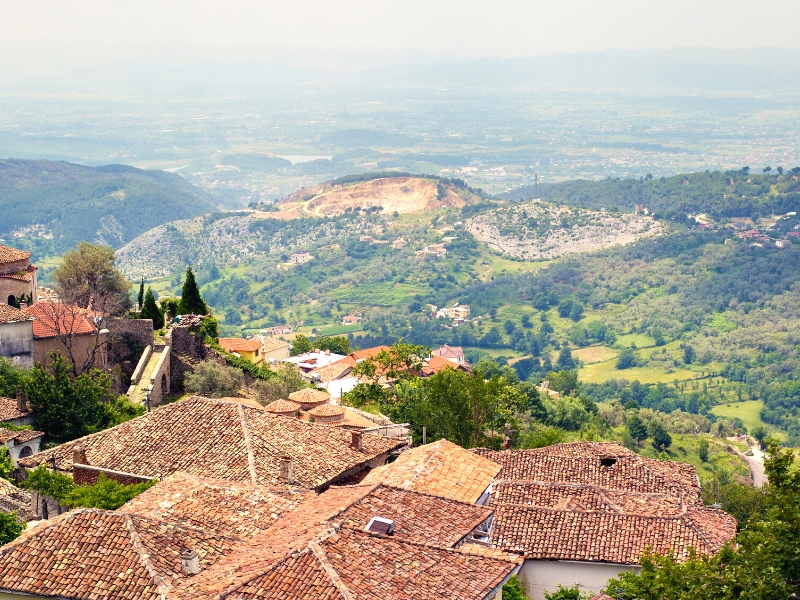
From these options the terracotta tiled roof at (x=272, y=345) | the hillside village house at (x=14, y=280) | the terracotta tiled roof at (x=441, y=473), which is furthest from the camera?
the terracotta tiled roof at (x=272, y=345)

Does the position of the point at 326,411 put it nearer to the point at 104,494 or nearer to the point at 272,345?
the point at 104,494

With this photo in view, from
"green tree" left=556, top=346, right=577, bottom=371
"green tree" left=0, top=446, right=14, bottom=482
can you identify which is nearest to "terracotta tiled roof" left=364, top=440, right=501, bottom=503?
"green tree" left=0, top=446, right=14, bottom=482

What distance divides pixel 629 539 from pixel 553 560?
1670 millimetres

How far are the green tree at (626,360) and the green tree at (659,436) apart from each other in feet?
225

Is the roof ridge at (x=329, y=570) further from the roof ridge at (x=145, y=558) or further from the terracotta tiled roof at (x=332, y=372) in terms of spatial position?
the terracotta tiled roof at (x=332, y=372)

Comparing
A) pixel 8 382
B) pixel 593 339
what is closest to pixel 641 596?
pixel 8 382

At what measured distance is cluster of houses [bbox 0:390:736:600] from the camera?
664 inches

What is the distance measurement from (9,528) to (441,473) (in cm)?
867

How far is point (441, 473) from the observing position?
23109 millimetres

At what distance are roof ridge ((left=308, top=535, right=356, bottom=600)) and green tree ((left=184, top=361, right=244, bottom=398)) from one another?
24.7 m

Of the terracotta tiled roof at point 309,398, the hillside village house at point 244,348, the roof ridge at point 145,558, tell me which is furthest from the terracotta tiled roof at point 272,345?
the roof ridge at point 145,558

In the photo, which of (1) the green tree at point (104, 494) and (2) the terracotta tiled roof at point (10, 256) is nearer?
(1) the green tree at point (104, 494)

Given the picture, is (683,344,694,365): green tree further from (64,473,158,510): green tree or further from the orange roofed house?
the orange roofed house

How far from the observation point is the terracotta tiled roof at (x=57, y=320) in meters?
40.3
